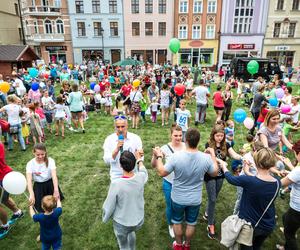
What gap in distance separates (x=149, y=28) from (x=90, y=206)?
32397 mm

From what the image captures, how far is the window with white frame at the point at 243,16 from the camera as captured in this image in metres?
31.8

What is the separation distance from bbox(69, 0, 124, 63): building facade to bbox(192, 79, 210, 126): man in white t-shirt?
83.5 feet

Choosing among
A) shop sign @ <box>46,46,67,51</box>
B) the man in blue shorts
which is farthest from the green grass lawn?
shop sign @ <box>46,46,67,51</box>

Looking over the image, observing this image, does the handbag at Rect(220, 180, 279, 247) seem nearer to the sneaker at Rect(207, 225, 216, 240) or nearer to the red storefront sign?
the sneaker at Rect(207, 225, 216, 240)

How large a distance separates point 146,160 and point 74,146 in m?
2.69

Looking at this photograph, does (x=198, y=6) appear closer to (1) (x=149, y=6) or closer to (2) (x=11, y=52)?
(1) (x=149, y=6)

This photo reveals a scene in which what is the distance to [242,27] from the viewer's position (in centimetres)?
3266

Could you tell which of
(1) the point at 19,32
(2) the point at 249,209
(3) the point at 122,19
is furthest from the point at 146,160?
(1) the point at 19,32

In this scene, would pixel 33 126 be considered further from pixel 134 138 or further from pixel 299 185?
pixel 299 185

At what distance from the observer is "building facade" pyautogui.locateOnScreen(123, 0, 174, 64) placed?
3281cm

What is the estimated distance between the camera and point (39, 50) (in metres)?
33.5

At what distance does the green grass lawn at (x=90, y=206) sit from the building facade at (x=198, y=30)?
27684mm

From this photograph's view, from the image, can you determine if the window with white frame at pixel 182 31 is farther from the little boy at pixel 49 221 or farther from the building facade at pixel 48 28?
the little boy at pixel 49 221

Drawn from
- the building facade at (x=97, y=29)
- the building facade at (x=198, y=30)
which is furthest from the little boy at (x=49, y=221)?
the building facade at (x=198, y=30)
